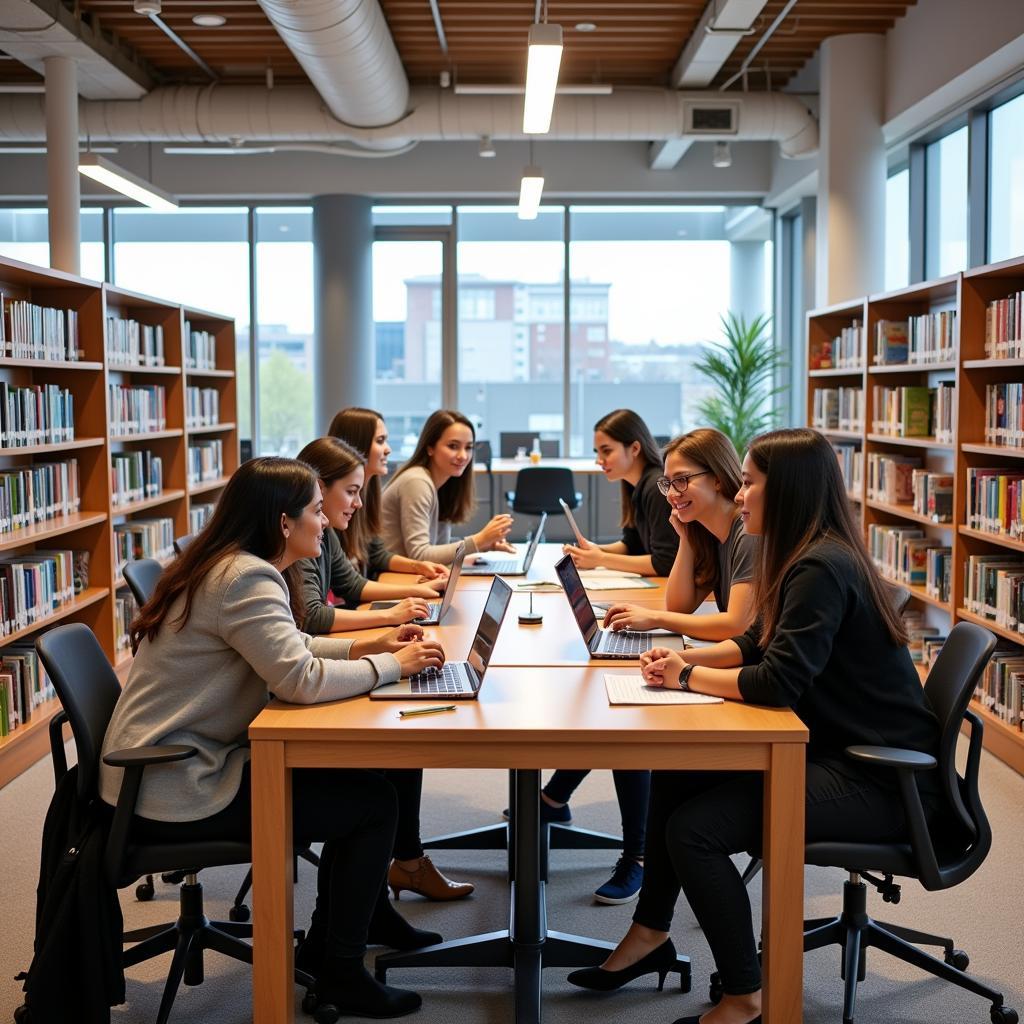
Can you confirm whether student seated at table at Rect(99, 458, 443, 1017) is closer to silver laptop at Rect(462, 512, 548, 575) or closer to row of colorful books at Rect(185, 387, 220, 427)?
silver laptop at Rect(462, 512, 548, 575)

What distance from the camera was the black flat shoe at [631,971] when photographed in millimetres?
2637

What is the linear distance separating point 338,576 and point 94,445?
5.76 feet

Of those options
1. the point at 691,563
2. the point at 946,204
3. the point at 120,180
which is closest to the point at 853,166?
the point at 946,204

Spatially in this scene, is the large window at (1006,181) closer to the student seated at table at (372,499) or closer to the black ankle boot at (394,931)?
the student seated at table at (372,499)

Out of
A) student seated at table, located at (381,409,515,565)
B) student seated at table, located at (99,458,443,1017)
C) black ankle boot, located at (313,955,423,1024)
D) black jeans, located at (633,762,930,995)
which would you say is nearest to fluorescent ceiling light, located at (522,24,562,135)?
student seated at table, located at (381,409,515,565)

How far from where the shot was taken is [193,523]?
Result: 21.5ft

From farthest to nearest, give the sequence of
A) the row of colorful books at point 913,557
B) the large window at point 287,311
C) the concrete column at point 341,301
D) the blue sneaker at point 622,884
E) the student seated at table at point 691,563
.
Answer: the large window at point 287,311 → the concrete column at point 341,301 → the row of colorful books at point 913,557 → the blue sneaker at point 622,884 → the student seated at table at point 691,563

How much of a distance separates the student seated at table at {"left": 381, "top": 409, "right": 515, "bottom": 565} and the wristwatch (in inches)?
79.1

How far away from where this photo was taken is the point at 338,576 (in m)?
3.74

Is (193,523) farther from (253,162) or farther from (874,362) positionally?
(253,162)

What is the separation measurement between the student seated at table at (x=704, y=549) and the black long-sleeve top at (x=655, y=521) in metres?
0.61

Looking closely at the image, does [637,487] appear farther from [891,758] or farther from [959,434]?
[891,758]

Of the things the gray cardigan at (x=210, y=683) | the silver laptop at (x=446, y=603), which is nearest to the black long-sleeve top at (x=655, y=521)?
the silver laptop at (x=446, y=603)

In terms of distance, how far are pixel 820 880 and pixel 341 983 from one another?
147cm
